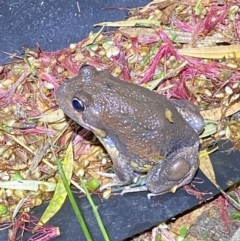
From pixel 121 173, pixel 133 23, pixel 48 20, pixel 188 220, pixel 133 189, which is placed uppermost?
pixel 48 20

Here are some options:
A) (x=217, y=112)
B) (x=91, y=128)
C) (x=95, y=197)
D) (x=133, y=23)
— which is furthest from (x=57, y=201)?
(x=133, y=23)

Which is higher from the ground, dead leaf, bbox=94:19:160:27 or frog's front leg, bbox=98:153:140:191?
dead leaf, bbox=94:19:160:27

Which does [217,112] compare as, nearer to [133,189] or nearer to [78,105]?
[133,189]

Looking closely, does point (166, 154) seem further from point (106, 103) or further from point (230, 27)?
point (230, 27)

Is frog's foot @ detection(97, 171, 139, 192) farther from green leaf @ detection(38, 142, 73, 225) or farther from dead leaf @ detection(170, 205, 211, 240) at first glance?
dead leaf @ detection(170, 205, 211, 240)

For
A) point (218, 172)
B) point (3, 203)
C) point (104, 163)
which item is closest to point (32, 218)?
point (3, 203)

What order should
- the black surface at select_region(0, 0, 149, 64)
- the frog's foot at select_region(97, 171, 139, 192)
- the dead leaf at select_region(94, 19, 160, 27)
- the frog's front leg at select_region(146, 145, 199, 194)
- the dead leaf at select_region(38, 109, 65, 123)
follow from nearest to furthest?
the frog's front leg at select_region(146, 145, 199, 194)
the frog's foot at select_region(97, 171, 139, 192)
the dead leaf at select_region(38, 109, 65, 123)
the black surface at select_region(0, 0, 149, 64)
the dead leaf at select_region(94, 19, 160, 27)

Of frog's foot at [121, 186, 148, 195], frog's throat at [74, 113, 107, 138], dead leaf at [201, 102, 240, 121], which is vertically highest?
frog's throat at [74, 113, 107, 138]

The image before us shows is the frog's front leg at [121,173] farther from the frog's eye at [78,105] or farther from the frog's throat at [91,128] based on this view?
the frog's eye at [78,105]

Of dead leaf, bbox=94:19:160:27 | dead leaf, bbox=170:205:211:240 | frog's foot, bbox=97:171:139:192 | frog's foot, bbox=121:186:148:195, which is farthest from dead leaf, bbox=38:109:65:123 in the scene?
dead leaf, bbox=170:205:211:240
